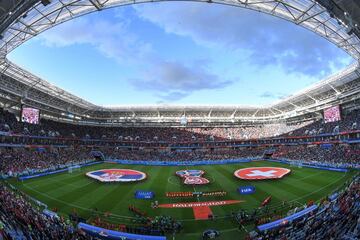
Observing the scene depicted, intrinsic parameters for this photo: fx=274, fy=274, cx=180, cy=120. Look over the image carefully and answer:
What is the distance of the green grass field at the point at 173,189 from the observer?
2461cm

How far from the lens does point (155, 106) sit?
276ft

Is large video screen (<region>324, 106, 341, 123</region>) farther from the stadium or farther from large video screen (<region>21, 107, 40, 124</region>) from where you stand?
large video screen (<region>21, 107, 40, 124</region>)

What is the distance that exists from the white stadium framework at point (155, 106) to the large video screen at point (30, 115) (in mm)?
1416

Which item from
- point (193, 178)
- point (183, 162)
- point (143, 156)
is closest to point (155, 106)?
point (143, 156)

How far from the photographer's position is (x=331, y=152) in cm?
5378

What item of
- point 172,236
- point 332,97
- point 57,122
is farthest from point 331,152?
point 57,122

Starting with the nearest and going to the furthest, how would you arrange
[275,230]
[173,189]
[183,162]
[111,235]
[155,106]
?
1. [275,230]
2. [111,235]
3. [173,189]
4. [183,162]
5. [155,106]

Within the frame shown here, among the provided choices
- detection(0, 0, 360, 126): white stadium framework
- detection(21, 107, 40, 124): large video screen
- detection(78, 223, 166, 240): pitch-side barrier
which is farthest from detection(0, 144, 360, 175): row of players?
detection(78, 223, 166, 240): pitch-side barrier

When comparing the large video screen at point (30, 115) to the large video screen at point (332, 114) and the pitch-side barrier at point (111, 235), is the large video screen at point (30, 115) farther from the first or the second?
the large video screen at point (332, 114)

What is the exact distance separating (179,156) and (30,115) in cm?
3702

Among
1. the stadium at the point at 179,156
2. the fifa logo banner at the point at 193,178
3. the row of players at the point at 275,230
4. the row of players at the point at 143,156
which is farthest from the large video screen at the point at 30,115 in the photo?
the row of players at the point at 275,230

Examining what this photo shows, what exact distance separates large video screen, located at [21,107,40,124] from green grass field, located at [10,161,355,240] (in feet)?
68.6

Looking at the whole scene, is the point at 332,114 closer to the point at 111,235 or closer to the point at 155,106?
the point at 155,106

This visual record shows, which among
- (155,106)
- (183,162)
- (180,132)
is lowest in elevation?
(183,162)
